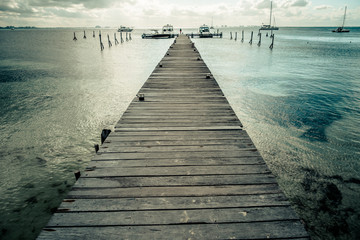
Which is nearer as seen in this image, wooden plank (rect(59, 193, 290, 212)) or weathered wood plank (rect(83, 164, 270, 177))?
wooden plank (rect(59, 193, 290, 212))

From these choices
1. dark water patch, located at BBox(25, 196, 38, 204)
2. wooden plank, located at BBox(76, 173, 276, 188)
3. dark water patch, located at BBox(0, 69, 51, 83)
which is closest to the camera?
wooden plank, located at BBox(76, 173, 276, 188)

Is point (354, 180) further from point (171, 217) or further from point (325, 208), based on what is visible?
point (171, 217)

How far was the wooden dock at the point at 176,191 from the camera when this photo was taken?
229 cm

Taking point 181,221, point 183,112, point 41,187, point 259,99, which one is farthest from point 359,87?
point 41,187

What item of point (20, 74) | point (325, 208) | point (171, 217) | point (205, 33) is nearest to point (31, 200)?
point (171, 217)

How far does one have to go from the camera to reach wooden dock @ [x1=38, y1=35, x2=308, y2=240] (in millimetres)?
2289

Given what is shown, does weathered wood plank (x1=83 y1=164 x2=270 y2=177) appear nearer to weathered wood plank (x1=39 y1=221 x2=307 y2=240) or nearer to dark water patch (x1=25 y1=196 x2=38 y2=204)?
weathered wood plank (x1=39 y1=221 x2=307 y2=240)

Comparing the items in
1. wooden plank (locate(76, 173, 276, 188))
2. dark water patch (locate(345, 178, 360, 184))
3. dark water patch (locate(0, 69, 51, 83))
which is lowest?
dark water patch (locate(345, 178, 360, 184))

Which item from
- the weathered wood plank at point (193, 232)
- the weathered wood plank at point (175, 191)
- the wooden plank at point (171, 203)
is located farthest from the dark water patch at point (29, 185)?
the weathered wood plank at point (193, 232)

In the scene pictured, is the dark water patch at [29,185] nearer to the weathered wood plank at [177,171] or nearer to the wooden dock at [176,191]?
the wooden dock at [176,191]

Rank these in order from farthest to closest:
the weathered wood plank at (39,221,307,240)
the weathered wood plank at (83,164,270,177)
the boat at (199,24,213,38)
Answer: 1. the boat at (199,24,213,38)
2. the weathered wood plank at (83,164,270,177)
3. the weathered wood plank at (39,221,307,240)

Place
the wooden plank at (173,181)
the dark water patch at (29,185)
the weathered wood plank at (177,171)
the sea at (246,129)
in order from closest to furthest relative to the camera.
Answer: the wooden plank at (173,181), the weathered wood plank at (177,171), the sea at (246,129), the dark water patch at (29,185)

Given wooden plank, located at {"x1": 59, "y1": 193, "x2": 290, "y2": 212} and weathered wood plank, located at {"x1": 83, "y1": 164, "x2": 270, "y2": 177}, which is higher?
weathered wood plank, located at {"x1": 83, "y1": 164, "x2": 270, "y2": 177}

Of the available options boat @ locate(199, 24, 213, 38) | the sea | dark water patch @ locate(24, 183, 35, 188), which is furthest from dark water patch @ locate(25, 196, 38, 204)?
boat @ locate(199, 24, 213, 38)
